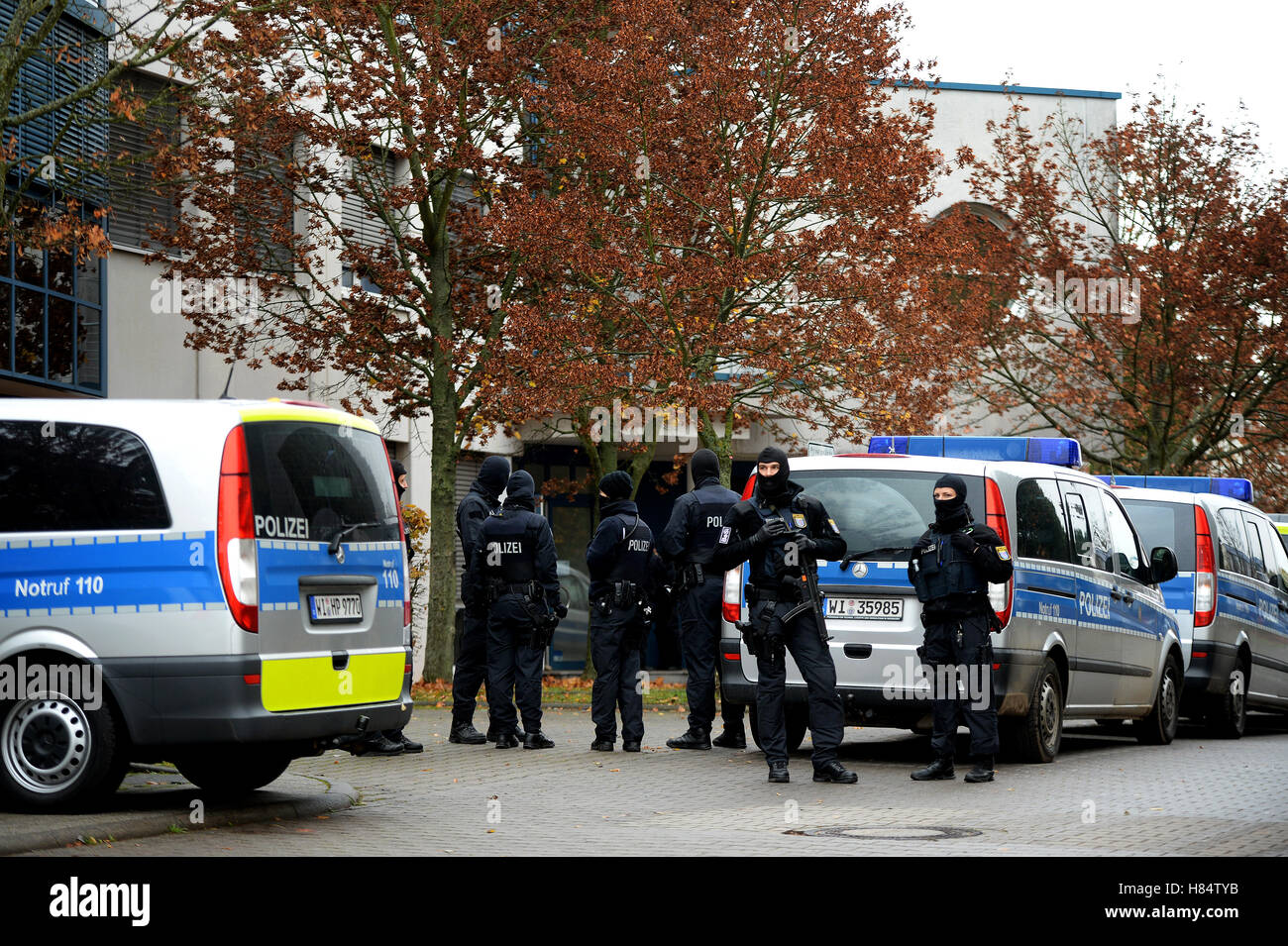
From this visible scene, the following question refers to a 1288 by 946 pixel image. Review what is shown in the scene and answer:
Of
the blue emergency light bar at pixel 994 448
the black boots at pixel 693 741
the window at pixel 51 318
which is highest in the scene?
the window at pixel 51 318

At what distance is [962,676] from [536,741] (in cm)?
370

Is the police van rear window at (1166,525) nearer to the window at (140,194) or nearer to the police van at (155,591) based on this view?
the police van at (155,591)

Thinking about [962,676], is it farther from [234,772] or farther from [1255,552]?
[1255,552]

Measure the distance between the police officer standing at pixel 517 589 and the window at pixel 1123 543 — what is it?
4355 millimetres

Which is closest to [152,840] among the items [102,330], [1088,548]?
[1088,548]

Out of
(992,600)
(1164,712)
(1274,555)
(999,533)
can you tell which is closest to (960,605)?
(992,600)

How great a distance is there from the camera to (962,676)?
35.4 ft

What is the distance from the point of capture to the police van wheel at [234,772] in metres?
9.73

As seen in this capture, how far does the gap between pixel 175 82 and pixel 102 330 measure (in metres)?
3.35

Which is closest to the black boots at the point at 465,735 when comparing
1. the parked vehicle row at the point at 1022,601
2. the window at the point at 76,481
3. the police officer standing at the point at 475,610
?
the police officer standing at the point at 475,610

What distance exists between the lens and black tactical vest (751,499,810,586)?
10570 mm

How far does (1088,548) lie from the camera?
1272 centimetres

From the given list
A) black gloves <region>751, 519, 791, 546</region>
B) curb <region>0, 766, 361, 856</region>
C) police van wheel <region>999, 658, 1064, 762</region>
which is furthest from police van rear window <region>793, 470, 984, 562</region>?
curb <region>0, 766, 361, 856</region>
